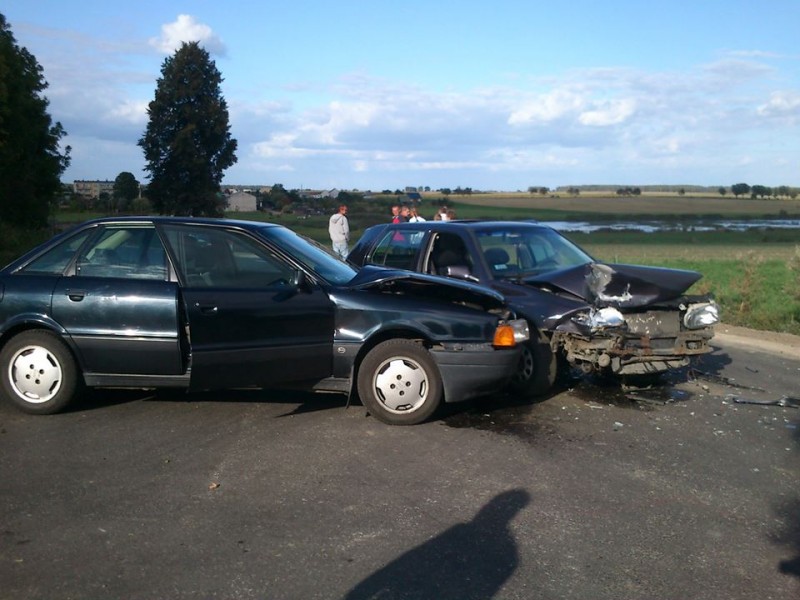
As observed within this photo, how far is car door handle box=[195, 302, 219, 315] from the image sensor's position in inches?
263

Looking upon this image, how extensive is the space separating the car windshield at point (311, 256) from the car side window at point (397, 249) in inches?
58.3

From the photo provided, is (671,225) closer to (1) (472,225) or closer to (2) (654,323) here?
(1) (472,225)

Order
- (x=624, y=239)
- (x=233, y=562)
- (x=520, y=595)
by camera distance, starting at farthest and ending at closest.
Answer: (x=624, y=239), (x=233, y=562), (x=520, y=595)

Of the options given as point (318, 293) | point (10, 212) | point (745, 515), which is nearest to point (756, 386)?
point (745, 515)

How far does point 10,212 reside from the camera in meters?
38.4

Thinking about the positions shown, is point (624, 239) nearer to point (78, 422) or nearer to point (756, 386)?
point (756, 386)

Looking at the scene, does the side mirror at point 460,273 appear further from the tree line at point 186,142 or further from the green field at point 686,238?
the tree line at point 186,142

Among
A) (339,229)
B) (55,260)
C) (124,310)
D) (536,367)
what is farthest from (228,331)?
(339,229)

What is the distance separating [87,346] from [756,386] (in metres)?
6.61

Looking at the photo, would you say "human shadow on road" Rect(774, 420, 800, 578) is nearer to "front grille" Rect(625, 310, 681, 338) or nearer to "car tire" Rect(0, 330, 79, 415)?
"front grille" Rect(625, 310, 681, 338)

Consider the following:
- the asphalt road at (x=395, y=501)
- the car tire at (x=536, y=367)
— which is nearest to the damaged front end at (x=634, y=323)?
the car tire at (x=536, y=367)

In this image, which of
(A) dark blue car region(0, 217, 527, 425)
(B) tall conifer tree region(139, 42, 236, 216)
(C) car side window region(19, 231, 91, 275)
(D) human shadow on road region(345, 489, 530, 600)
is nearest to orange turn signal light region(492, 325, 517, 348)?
(A) dark blue car region(0, 217, 527, 425)

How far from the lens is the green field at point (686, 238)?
1652 cm

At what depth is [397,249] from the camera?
9.84m
